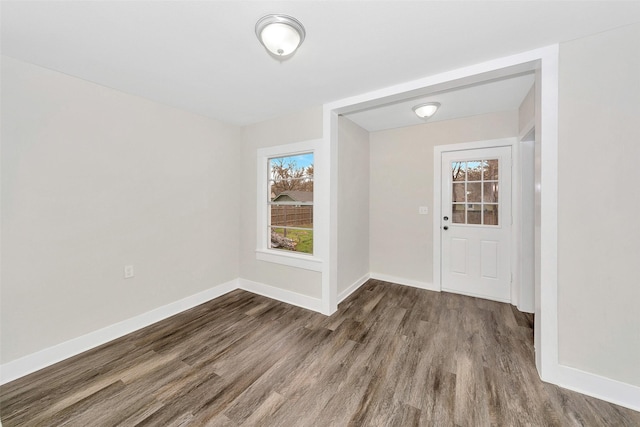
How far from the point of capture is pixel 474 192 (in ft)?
11.2

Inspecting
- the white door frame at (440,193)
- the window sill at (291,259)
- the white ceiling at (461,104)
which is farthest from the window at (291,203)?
the white door frame at (440,193)

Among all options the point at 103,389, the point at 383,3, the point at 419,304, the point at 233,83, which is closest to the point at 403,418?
the point at 419,304

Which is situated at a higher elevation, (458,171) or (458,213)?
(458,171)

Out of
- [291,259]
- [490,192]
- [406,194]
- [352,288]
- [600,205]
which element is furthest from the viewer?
[406,194]

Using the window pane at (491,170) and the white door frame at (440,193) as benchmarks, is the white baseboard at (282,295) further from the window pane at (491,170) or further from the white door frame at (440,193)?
the window pane at (491,170)

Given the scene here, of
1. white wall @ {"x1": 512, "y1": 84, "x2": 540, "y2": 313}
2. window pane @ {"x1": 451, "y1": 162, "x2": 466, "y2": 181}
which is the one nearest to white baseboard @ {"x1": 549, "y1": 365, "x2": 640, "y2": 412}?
white wall @ {"x1": 512, "y1": 84, "x2": 540, "y2": 313}

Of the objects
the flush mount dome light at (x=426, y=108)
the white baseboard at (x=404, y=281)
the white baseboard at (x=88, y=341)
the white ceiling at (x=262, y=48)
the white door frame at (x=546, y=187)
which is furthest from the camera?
the white baseboard at (x=404, y=281)

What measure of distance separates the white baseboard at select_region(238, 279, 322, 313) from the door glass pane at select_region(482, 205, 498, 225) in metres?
2.52

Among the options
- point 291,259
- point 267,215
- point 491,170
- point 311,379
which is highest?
point 491,170

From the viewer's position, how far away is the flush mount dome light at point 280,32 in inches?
58.7

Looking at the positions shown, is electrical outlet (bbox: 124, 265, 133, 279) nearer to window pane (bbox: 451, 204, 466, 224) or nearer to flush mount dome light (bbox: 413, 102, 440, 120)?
flush mount dome light (bbox: 413, 102, 440, 120)

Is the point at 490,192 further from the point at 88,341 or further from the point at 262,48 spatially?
the point at 88,341

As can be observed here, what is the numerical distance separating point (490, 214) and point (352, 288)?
7.14ft

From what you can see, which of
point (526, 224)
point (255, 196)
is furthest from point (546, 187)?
point (255, 196)
